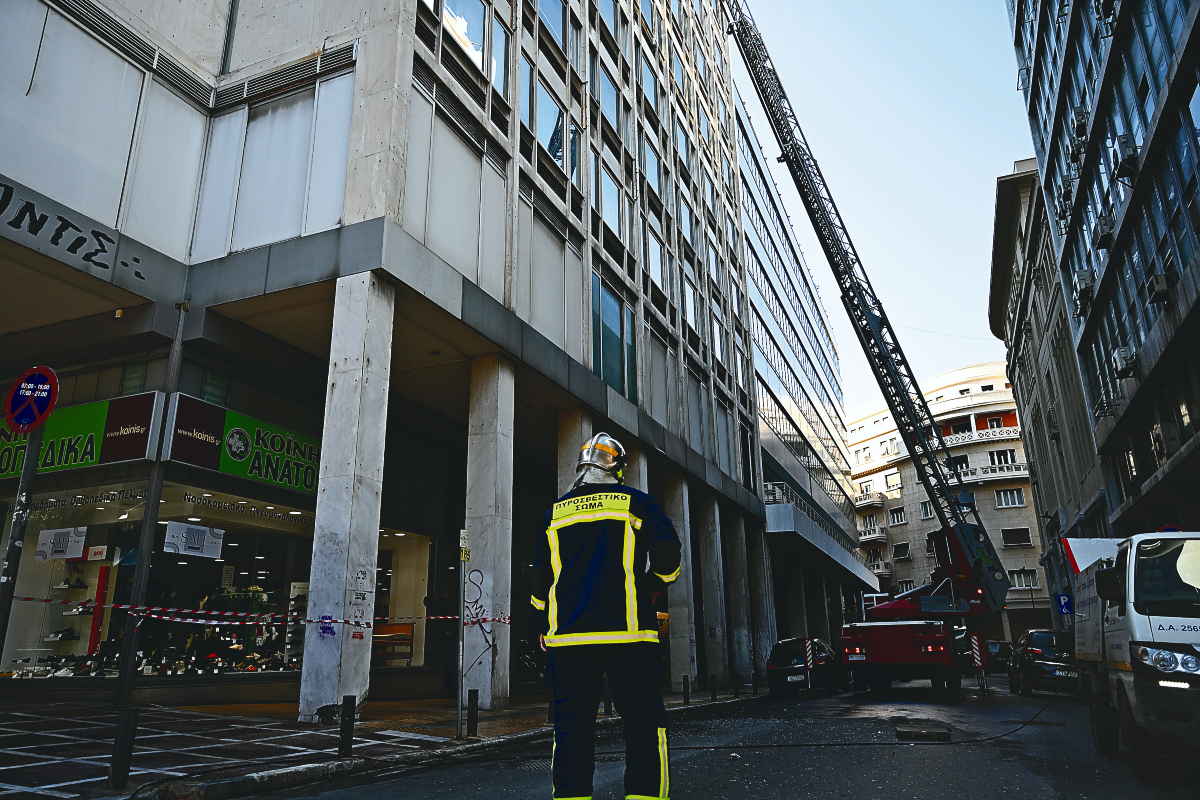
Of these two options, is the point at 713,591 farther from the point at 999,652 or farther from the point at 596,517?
the point at 596,517

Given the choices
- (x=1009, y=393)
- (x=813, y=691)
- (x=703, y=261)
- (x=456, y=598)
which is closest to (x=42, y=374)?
(x=456, y=598)

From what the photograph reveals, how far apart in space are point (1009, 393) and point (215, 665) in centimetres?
7542

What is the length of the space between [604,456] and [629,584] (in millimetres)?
808

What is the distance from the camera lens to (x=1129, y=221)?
2152 cm

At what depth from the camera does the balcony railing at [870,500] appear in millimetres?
78125

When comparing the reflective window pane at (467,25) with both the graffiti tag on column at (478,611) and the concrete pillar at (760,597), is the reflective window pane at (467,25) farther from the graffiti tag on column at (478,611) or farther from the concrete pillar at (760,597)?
the concrete pillar at (760,597)

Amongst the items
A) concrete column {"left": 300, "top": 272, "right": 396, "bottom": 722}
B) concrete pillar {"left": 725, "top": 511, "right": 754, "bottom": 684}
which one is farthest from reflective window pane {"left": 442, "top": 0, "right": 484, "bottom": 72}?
concrete pillar {"left": 725, "top": 511, "right": 754, "bottom": 684}

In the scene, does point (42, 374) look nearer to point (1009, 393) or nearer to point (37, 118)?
point (37, 118)

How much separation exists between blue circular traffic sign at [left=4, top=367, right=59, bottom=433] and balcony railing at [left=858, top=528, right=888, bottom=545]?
76.6m

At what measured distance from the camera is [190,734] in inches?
327

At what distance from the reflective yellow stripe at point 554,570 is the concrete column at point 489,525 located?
9.76 meters

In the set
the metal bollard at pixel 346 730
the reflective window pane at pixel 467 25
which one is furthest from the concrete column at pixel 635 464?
the metal bollard at pixel 346 730

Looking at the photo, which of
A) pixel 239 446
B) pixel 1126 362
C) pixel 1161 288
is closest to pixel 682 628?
pixel 239 446

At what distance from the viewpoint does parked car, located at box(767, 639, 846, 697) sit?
18.0m
